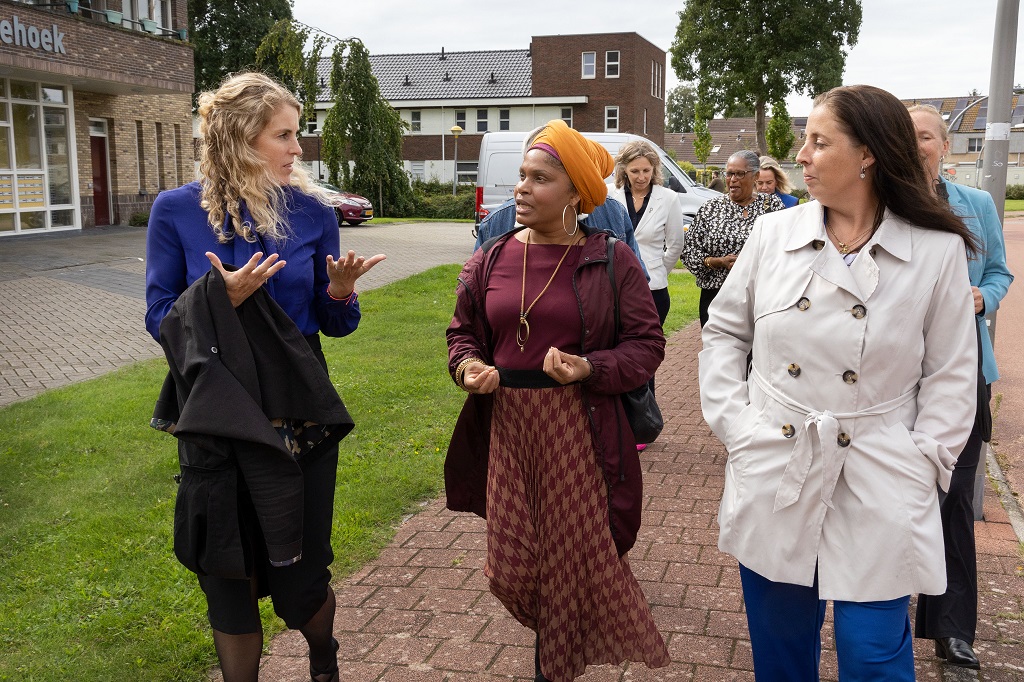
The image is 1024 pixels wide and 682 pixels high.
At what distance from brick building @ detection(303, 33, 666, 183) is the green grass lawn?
1929 inches

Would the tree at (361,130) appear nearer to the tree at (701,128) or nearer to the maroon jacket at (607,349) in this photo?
the tree at (701,128)

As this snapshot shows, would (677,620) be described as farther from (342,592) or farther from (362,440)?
(362,440)

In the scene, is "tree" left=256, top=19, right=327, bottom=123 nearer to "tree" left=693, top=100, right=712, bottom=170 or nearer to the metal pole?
"tree" left=693, top=100, right=712, bottom=170

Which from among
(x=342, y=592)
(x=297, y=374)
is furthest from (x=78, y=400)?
(x=297, y=374)

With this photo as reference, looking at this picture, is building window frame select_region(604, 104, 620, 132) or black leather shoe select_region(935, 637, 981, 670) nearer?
black leather shoe select_region(935, 637, 981, 670)

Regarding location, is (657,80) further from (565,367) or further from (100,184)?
(565,367)

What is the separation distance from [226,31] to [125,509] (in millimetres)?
46386

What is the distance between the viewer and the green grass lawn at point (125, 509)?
387 centimetres

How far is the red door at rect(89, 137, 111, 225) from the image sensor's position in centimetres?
2609

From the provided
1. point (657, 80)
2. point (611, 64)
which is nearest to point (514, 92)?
point (611, 64)

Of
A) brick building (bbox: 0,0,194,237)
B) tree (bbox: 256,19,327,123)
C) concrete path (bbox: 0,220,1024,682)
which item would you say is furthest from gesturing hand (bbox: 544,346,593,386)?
tree (bbox: 256,19,327,123)

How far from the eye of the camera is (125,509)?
5.41 metres

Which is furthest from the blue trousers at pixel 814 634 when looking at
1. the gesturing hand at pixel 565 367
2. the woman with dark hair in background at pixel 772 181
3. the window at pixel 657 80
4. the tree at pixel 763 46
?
the window at pixel 657 80

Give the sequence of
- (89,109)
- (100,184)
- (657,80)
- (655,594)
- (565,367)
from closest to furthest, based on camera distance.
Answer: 1. (565,367)
2. (655,594)
3. (89,109)
4. (100,184)
5. (657,80)
